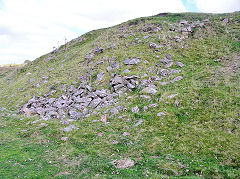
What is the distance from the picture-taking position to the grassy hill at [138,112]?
11.9 meters

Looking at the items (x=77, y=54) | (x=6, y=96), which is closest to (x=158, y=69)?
(x=77, y=54)

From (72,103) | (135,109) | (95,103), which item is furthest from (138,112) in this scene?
(72,103)

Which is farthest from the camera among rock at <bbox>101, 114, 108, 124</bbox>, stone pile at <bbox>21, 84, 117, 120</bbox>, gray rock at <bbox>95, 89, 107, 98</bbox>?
gray rock at <bbox>95, 89, 107, 98</bbox>

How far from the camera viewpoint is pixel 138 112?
1867 centimetres

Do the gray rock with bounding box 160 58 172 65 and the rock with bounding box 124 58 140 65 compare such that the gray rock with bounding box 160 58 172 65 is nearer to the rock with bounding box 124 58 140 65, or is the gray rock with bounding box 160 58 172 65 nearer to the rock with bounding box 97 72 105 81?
the rock with bounding box 124 58 140 65

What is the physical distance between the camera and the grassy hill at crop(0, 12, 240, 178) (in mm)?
11875

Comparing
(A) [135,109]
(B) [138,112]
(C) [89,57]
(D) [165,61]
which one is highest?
(C) [89,57]

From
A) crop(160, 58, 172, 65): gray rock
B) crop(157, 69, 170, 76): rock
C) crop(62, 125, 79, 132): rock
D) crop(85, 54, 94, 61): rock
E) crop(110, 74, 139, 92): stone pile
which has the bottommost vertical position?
crop(62, 125, 79, 132): rock

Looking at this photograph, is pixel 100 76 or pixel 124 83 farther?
pixel 100 76

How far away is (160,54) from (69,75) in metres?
17.0

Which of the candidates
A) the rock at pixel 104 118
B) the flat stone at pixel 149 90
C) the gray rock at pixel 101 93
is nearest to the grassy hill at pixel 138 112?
the rock at pixel 104 118

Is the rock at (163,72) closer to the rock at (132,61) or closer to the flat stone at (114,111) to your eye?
the rock at (132,61)

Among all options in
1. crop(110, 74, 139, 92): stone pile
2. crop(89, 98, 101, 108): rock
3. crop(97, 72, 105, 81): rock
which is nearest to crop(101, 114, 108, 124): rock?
crop(89, 98, 101, 108): rock

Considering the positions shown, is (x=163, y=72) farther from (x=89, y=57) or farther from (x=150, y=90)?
(x=89, y=57)
